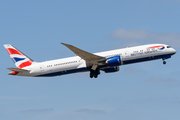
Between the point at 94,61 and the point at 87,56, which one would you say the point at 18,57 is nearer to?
the point at 87,56

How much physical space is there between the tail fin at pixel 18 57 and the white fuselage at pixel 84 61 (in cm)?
201

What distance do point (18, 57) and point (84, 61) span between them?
1385 centimetres

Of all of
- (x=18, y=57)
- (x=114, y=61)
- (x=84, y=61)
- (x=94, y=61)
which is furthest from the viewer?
(x=18, y=57)

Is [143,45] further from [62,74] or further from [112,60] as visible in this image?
[62,74]

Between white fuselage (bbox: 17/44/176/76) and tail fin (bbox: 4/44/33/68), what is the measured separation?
6.61 ft

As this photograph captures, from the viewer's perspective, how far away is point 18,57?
214 ft

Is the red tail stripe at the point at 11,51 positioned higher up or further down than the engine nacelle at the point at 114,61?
higher up

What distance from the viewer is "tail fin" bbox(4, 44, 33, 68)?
2534 inches

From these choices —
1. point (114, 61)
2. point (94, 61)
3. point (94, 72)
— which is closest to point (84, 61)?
point (94, 61)

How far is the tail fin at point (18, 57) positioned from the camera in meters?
64.4

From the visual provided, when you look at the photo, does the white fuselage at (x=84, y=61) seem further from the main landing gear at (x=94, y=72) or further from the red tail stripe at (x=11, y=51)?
the red tail stripe at (x=11, y=51)

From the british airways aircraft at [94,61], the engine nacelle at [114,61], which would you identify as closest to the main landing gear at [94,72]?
the british airways aircraft at [94,61]

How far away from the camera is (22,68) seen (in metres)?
63.8

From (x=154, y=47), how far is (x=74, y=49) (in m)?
15.1
